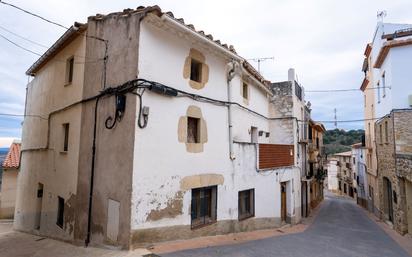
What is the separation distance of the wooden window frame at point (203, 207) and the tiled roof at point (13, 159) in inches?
533

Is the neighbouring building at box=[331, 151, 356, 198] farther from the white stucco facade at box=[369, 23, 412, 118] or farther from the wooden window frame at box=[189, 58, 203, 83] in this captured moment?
the wooden window frame at box=[189, 58, 203, 83]

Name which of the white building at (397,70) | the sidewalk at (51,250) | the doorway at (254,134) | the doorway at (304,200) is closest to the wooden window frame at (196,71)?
the sidewalk at (51,250)

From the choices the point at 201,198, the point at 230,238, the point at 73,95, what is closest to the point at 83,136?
the point at 73,95

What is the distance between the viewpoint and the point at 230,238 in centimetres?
816

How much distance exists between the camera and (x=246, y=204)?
10.2 metres

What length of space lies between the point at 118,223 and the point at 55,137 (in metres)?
5.33

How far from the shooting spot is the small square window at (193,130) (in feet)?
25.6

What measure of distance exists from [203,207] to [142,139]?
3.13 meters

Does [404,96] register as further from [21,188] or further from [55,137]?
[21,188]

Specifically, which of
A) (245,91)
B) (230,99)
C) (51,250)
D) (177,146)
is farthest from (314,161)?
(51,250)

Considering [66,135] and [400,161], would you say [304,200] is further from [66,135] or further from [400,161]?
[66,135]

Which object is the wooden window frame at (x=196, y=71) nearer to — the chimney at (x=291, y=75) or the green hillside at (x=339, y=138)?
the chimney at (x=291, y=75)

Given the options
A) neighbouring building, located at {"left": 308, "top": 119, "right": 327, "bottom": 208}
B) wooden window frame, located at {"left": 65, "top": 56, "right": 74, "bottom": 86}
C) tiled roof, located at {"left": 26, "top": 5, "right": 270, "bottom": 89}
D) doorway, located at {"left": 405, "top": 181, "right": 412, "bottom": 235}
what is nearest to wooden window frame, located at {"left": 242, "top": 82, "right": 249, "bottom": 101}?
tiled roof, located at {"left": 26, "top": 5, "right": 270, "bottom": 89}

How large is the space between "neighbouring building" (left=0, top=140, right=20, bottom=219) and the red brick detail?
46.9 feet
